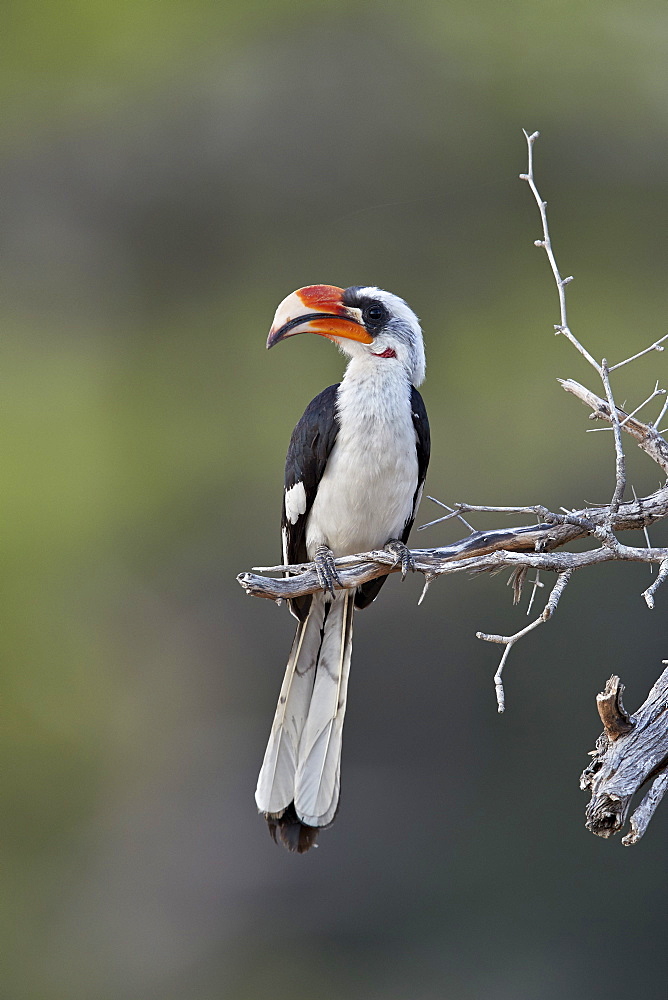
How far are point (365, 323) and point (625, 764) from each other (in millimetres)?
939

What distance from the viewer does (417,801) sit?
5102 millimetres

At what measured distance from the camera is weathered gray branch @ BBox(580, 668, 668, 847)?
1393mm

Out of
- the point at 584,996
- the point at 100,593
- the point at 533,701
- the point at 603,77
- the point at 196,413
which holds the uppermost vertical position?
the point at 603,77

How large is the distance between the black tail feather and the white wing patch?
1.87ft

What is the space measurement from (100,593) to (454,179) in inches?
120

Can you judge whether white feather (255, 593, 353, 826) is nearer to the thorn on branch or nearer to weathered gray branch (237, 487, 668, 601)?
weathered gray branch (237, 487, 668, 601)

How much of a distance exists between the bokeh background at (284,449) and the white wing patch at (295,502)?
271cm

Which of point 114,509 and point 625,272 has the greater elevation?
point 625,272

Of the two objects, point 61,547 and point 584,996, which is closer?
point 584,996

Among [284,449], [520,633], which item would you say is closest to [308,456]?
[520,633]

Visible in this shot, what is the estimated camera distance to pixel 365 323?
191 cm

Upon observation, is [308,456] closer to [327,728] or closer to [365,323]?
[365,323]

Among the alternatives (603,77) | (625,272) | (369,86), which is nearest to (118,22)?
(369,86)

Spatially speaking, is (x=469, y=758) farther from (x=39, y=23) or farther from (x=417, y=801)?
(x=39, y=23)
